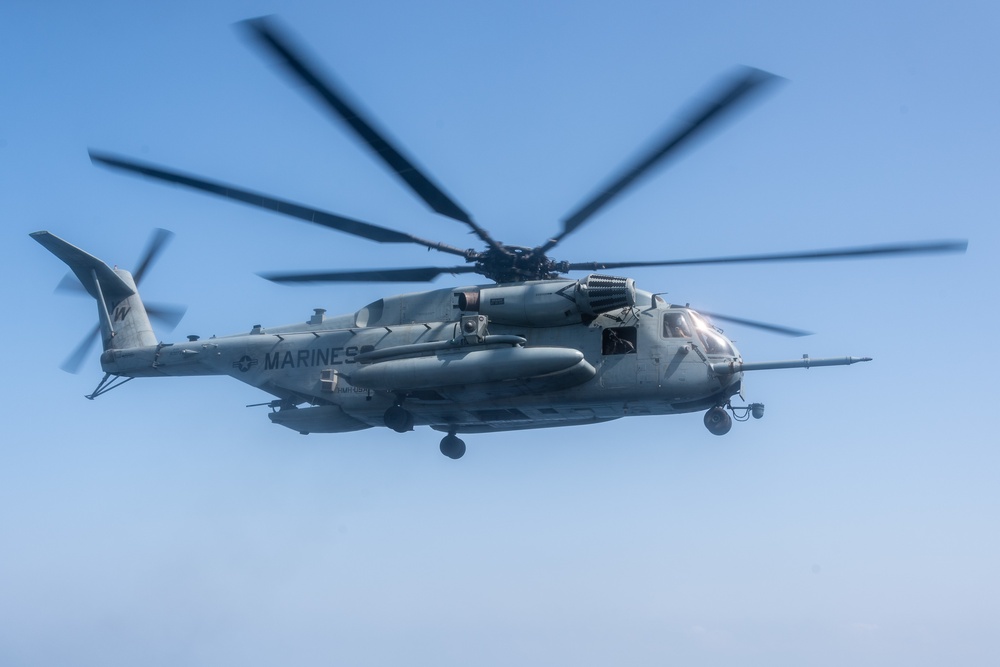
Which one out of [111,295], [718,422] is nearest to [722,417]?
[718,422]

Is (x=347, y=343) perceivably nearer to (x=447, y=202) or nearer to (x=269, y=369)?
(x=269, y=369)

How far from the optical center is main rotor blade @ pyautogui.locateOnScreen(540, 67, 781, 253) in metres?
13.1

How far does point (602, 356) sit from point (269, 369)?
23.8ft

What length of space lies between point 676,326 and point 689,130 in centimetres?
528

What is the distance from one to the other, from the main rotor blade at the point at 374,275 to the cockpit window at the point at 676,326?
371 centimetres

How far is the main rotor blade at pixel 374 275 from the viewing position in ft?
62.8

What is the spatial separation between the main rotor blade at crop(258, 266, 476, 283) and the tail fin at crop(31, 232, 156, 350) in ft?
18.0

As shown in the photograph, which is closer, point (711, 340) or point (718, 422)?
point (718, 422)

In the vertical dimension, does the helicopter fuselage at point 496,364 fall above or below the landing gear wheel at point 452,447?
above

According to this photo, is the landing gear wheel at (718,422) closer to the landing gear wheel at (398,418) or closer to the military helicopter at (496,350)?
the military helicopter at (496,350)

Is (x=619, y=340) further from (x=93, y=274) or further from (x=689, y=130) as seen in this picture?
(x=93, y=274)

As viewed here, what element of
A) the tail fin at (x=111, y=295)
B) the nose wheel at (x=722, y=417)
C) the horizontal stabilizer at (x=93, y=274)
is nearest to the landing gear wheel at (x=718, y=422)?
the nose wheel at (x=722, y=417)

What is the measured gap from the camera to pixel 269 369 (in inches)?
837

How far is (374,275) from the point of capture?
19.4 m
